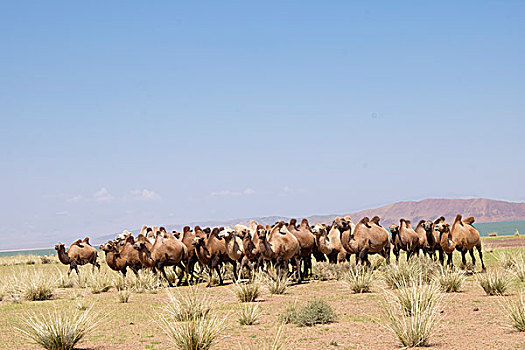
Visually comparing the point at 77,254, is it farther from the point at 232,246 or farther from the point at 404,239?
the point at 404,239

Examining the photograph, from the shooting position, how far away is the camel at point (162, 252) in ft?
66.5

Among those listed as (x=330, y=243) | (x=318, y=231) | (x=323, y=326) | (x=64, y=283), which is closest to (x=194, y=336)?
(x=323, y=326)

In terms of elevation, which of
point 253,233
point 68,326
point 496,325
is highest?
point 253,233

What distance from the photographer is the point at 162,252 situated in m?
20.3

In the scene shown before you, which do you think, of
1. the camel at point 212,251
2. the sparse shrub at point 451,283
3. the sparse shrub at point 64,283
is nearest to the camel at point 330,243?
the camel at point 212,251

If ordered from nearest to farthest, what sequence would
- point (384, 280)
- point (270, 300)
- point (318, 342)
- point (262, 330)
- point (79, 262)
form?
point (318, 342)
point (262, 330)
point (270, 300)
point (384, 280)
point (79, 262)

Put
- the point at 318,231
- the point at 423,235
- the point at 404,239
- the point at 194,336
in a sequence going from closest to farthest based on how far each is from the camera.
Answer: the point at 194,336, the point at 318,231, the point at 404,239, the point at 423,235

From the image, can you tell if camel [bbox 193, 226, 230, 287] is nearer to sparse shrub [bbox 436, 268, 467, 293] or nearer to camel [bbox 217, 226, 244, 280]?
camel [bbox 217, 226, 244, 280]

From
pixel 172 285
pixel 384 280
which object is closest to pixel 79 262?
pixel 172 285

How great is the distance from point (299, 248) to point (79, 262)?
11.0 meters

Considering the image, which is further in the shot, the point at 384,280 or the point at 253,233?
the point at 253,233

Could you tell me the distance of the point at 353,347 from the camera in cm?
953

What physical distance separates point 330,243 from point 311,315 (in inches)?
409

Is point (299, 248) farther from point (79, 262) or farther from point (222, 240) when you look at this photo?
point (79, 262)
